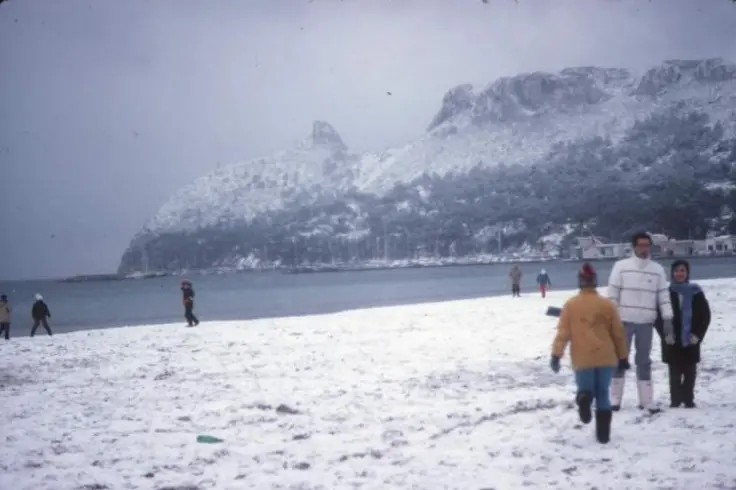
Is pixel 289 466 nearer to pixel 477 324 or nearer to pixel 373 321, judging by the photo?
pixel 477 324

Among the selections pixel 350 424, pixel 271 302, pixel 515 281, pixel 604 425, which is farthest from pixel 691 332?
pixel 271 302

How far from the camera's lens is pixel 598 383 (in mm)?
7062

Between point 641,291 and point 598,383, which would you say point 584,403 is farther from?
point 641,291

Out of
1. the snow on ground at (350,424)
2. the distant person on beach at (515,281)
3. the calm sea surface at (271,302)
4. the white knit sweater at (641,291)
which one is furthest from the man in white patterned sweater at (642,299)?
the calm sea surface at (271,302)

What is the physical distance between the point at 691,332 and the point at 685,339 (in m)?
0.12

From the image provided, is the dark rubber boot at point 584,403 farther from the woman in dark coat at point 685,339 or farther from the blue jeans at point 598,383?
the woman in dark coat at point 685,339

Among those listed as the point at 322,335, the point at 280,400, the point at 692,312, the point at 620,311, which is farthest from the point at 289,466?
the point at 322,335

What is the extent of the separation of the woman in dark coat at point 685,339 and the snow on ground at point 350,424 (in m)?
0.36

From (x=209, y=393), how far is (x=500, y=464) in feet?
19.4

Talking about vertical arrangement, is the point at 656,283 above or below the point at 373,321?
above

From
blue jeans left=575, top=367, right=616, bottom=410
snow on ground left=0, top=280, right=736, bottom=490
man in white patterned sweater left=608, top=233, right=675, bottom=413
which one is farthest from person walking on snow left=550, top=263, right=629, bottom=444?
man in white patterned sweater left=608, top=233, right=675, bottom=413

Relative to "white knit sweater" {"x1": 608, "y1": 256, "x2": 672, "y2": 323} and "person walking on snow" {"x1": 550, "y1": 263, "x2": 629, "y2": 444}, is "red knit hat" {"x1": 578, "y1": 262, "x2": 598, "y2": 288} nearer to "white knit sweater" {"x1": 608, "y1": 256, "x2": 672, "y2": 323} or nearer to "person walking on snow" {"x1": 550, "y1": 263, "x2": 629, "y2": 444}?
"person walking on snow" {"x1": 550, "y1": 263, "x2": 629, "y2": 444}

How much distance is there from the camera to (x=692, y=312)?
8328 millimetres

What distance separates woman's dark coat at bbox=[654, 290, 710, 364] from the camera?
827 centimetres
